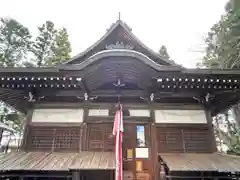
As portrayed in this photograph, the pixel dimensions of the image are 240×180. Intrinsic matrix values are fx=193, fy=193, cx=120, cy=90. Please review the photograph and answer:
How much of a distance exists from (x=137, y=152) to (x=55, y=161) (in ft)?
7.99

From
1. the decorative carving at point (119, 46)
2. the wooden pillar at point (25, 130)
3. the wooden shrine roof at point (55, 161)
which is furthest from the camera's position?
the decorative carving at point (119, 46)

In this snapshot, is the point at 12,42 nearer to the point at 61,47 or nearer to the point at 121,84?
the point at 61,47

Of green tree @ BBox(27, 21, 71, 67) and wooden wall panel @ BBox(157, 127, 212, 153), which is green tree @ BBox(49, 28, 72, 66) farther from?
wooden wall panel @ BBox(157, 127, 212, 153)

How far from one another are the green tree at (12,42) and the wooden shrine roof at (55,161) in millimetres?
15029

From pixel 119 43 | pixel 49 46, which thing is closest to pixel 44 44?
pixel 49 46

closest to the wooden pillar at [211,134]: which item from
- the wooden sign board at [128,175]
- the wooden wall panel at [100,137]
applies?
the wooden sign board at [128,175]

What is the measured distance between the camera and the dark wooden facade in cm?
550

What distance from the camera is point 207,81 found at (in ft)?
18.4

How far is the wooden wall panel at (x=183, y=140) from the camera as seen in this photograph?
5980mm

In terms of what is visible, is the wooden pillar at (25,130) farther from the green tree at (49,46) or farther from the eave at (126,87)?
the green tree at (49,46)

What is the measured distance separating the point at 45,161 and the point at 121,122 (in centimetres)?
229

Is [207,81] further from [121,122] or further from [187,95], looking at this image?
[121,122]

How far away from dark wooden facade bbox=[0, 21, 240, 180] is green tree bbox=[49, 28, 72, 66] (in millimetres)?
11221

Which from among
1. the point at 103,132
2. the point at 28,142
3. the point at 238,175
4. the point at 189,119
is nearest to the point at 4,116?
the point at 28,142
